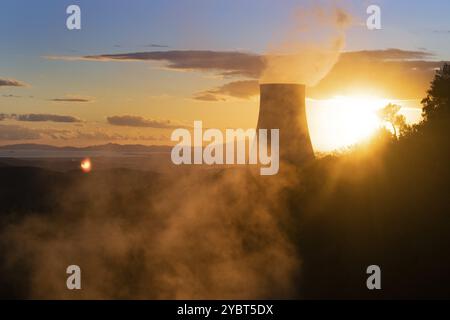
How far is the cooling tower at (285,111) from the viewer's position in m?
28.5

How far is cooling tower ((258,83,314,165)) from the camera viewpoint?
2845cm

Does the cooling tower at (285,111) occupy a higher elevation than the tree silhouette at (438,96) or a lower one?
lower

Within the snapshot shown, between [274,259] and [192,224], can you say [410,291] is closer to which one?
[274,259]

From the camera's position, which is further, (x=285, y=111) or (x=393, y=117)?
(x=393, y=117)

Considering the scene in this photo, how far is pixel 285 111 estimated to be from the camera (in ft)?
93.4

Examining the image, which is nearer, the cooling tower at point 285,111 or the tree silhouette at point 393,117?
the cooling tower at point 285,111

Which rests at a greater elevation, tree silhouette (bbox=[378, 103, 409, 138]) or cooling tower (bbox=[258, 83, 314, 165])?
tree silhouette (bbox=[378, 103, 409, 138])

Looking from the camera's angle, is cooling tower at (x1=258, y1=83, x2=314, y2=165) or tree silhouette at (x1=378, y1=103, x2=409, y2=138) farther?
tree silhouette at (x1=378, y1=103, x2=409, y2=138)

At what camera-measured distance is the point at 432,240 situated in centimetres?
2388

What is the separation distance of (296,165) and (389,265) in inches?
337

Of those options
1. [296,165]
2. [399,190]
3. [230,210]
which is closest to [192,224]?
[230,210]

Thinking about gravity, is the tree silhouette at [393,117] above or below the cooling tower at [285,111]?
above

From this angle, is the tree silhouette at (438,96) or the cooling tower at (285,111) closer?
the cooling tower at (285,111)
